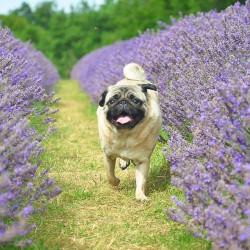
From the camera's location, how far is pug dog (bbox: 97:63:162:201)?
3.65m

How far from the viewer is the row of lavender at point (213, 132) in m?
2.30

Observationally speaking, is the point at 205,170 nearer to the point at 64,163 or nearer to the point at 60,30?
the point at 64,163

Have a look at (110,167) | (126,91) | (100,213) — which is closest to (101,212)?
(100,213)

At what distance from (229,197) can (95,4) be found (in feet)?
113

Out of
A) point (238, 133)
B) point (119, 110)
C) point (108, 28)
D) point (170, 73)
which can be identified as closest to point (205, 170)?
point (238, 133)

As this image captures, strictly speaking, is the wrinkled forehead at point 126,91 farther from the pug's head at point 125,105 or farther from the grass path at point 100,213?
the grass path at point 100,213

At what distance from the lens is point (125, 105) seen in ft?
12.0

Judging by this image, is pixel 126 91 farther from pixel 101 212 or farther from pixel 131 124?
pixel 101 212

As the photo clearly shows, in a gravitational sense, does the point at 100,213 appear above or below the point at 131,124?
below

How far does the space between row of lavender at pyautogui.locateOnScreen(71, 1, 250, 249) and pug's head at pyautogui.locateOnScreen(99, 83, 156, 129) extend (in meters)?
0.35

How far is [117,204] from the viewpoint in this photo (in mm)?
3787

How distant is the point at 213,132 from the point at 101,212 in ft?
4.14

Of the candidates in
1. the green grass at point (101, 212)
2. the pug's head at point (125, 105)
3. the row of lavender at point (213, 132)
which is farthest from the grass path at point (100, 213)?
the pug's head at point (125, 105)

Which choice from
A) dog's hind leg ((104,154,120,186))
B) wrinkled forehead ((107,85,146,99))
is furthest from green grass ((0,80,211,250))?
wrinkled forehead ((107,85,146,99))
